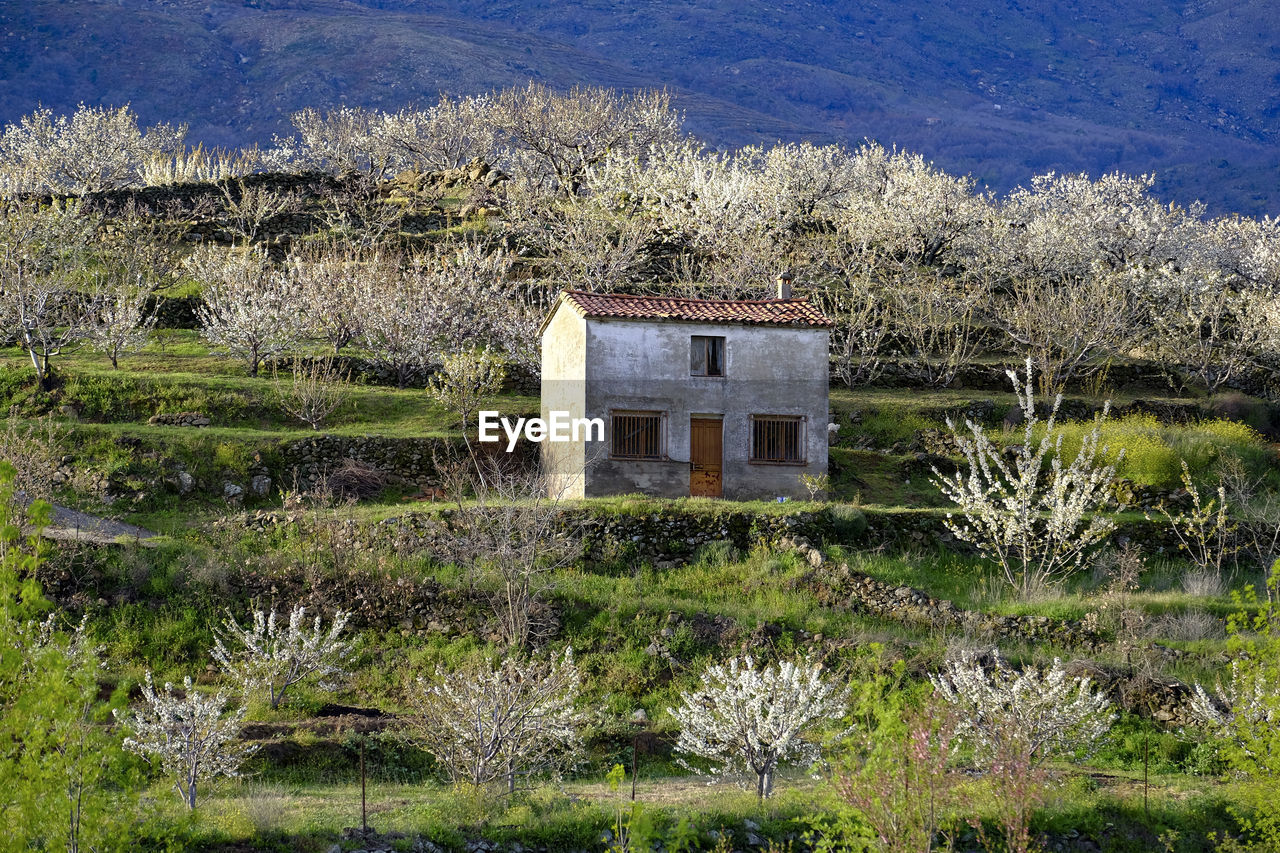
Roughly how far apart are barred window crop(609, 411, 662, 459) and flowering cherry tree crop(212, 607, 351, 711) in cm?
1031

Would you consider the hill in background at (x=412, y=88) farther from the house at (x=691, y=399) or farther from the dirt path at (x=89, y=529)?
the dirt path at (x=89, y=529)

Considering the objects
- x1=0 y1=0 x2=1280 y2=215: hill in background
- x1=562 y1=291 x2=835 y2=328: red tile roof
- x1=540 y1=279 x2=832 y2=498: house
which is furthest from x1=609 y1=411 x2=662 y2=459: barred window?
x1=0 y1=0 x2=1280 y2=215: hill in background

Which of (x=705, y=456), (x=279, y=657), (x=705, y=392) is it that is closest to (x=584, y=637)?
(x=279, y=657)

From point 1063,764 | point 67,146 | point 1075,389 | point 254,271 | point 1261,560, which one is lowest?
point 1063,764

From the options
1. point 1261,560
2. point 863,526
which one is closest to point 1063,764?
point 863,526

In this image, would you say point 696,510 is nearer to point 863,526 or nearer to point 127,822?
point 863,526

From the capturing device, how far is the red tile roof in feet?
106

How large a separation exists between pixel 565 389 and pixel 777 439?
6.00 metres

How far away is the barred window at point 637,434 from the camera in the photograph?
31891mm

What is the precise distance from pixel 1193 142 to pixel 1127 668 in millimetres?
185208

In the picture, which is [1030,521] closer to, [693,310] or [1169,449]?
[1169,449]

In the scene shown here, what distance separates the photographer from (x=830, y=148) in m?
69.9

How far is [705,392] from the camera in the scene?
106 feet

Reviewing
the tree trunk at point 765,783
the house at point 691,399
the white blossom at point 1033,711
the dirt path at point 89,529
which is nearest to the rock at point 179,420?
the dirt path at point 89,529
